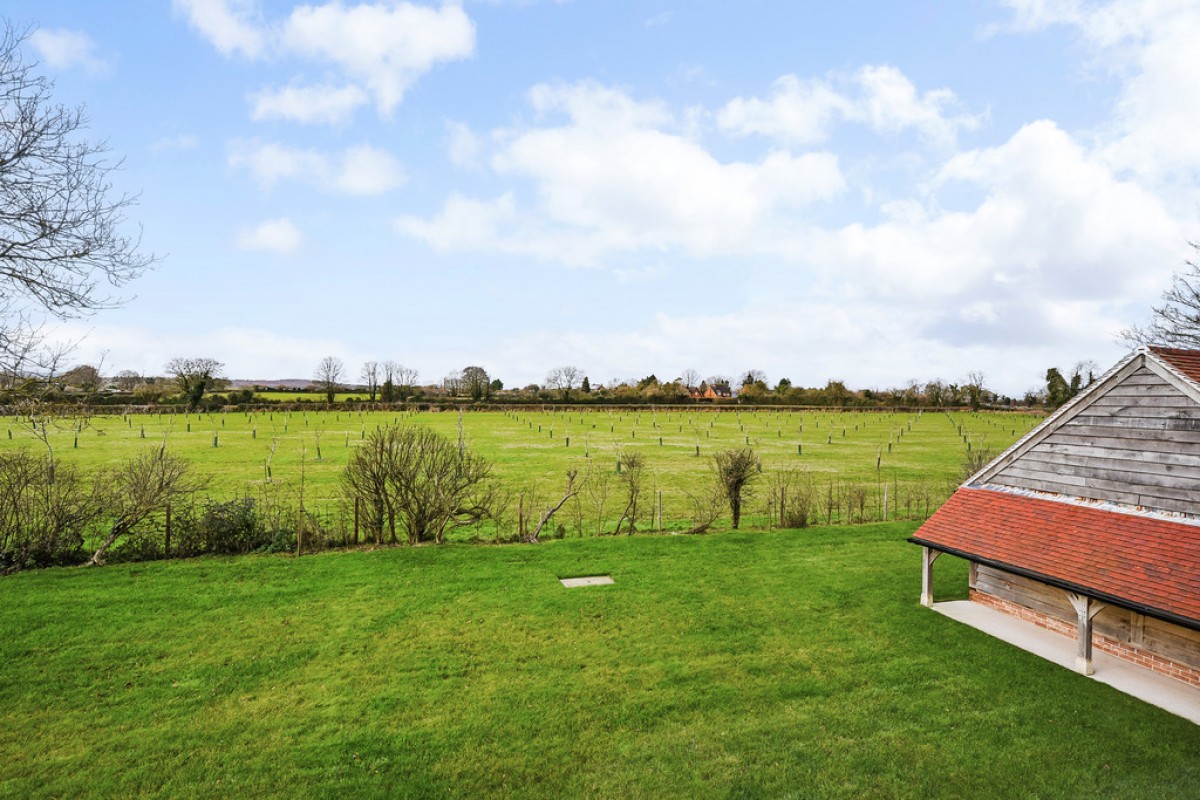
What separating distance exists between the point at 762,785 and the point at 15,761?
8.97m

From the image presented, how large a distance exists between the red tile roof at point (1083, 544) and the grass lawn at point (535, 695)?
1.56 metres

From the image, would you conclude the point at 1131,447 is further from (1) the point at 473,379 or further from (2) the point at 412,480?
(1) the point at 473,379

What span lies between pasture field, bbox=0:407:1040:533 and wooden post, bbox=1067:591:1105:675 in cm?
1167

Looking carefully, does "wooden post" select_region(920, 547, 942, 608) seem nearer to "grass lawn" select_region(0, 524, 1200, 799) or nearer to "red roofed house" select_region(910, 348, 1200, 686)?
"red roofed house" select_region(910, 348, 1200, 686)

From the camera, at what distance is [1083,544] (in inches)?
408

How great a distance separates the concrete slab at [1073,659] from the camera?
8984 millimetres

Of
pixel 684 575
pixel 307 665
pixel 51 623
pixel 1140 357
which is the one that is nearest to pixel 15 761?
pixel 307 665

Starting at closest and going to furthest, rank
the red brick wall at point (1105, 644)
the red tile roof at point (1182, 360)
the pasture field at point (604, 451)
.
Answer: the red brick wall at point (1105, 644) → the red tile roof at point (1182, 360) → the pasture field at point (604, 451)

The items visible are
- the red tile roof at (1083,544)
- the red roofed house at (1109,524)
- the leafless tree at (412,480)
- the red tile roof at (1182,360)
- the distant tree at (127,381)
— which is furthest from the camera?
the distant tree at (127,381)

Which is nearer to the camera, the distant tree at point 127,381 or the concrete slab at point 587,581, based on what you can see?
the concrete slab at point 587,581

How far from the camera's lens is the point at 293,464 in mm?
38844

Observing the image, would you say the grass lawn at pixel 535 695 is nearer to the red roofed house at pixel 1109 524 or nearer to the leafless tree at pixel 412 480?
the red roofed house at pixel 1109 524

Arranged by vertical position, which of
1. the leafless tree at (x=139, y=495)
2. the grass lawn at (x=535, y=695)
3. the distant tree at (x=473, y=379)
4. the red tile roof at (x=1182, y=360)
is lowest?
the grass lawn at (x=535, y=695)

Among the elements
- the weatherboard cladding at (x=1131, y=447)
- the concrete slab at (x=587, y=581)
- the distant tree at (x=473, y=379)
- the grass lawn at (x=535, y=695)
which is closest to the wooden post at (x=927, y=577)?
the grass lawn at (x=535, y=695)
